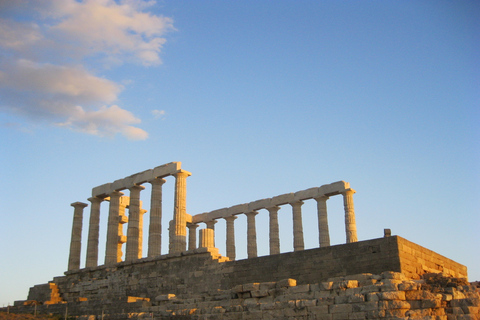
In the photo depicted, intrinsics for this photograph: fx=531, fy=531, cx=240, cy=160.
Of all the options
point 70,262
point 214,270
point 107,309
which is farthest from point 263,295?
point 70,262

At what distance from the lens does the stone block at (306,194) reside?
3958 cm

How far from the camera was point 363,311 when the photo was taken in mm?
Answer: 17641

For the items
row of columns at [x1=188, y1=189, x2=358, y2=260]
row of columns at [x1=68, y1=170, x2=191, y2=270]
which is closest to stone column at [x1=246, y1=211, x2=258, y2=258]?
row of columns at [x1=188, y1=189, x2=358, y2=260]

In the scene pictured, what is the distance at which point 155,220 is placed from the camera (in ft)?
119

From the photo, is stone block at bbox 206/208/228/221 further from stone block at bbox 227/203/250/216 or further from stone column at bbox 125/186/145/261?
stone column at bbox 125/186/145/261

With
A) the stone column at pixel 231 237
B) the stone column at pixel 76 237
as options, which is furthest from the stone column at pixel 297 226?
the stone column at pixel 76 237

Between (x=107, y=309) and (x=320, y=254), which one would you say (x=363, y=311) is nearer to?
(x=320, y=254)

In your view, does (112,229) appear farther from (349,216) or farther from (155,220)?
(349,216)

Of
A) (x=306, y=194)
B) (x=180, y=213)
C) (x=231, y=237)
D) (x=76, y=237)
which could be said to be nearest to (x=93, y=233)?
(x=76, y=237)

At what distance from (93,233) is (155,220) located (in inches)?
271

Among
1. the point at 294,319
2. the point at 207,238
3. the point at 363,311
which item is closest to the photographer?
the point at 363,311

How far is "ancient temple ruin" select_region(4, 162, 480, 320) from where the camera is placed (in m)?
18.2

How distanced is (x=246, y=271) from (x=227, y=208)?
18634 millimetres

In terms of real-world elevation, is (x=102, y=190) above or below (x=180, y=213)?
above
